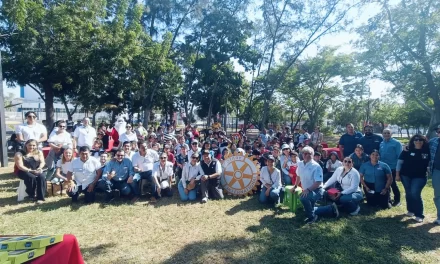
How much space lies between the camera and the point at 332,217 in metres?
5.78

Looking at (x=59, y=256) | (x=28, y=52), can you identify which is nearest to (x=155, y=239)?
(x=59, y=256)

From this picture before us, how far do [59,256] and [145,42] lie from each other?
53.8ft

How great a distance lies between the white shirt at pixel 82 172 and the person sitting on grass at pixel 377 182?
6106 mm

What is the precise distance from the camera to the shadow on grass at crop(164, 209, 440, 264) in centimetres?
421

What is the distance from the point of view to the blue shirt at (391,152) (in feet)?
21.7

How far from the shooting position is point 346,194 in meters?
5.93

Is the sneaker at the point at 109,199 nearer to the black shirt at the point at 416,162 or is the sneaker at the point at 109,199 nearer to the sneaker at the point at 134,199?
the sneaker at the point at 134,199

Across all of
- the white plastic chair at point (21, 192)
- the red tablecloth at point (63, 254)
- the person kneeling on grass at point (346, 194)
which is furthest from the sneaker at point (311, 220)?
the white plastic chair at point (21, 192)

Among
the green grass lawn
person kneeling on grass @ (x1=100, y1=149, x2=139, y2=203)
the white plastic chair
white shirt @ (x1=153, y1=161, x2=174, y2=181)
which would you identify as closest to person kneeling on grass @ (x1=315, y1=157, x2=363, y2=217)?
the green grass lawn

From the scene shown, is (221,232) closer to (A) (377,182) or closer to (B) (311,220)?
(B) (311,220)

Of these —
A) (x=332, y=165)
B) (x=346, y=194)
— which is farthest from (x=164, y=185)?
(x=332, y=165)

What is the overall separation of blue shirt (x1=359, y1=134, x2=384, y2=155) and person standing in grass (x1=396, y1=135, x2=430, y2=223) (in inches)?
60.1

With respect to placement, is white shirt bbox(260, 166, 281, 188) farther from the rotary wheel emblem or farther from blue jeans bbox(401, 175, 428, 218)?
blue jeans bbox(401, 175, 428, 218)

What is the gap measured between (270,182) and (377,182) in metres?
2.25
